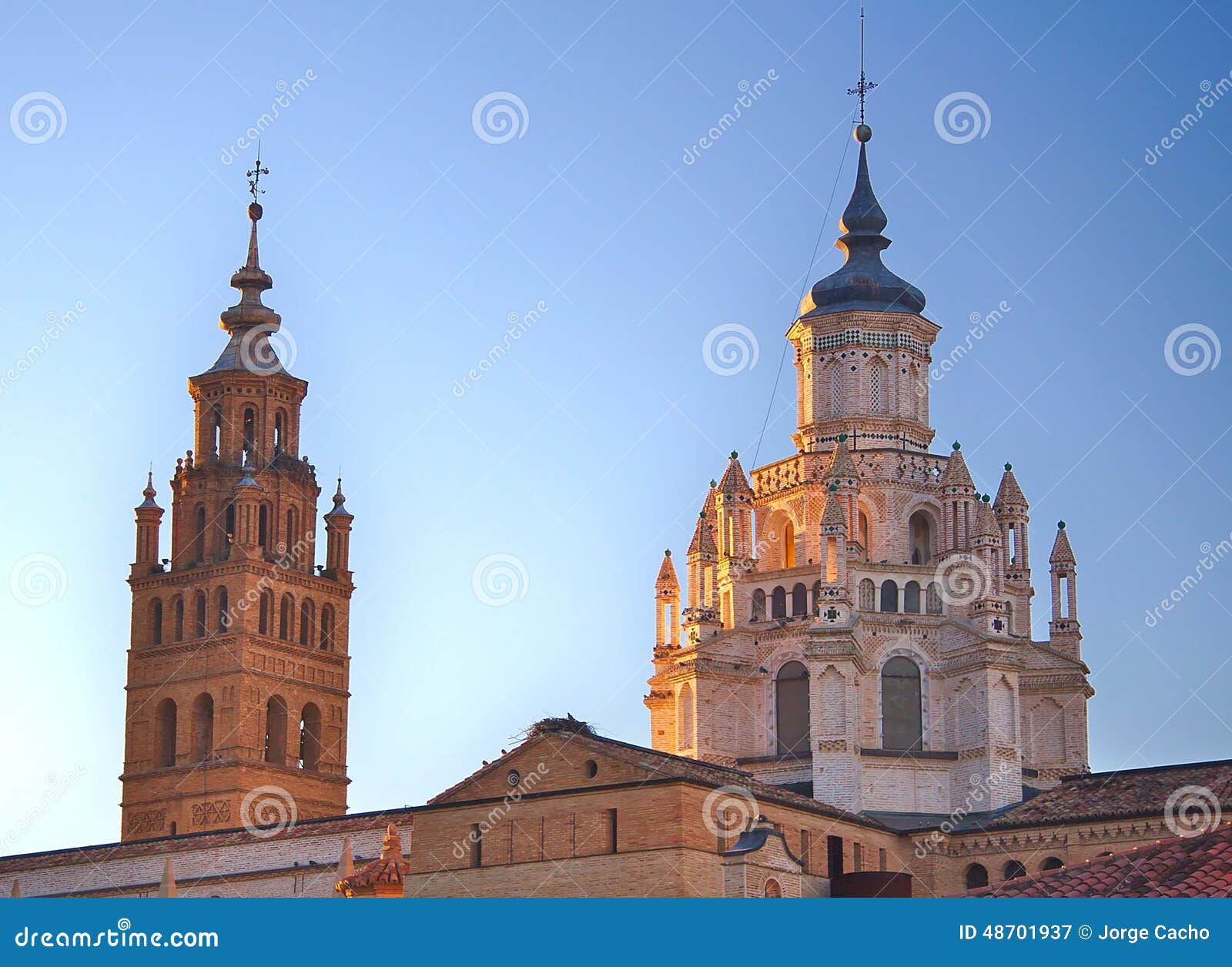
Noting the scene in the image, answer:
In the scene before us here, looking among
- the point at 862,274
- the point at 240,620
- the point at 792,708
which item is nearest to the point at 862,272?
the point at 862,274

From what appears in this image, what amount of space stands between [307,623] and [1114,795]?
4625 cm

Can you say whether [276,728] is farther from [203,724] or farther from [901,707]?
[901,707]

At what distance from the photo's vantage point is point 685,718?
75.7 meters

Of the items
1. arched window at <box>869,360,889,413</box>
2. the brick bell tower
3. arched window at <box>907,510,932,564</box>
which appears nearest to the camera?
arched window at <box>907,510,932,564</box>

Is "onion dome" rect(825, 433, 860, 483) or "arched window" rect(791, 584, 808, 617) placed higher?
"onion dome" rect(825, 433, 860, 483)

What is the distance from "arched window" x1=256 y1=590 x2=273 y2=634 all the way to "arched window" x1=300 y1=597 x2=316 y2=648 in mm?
1969

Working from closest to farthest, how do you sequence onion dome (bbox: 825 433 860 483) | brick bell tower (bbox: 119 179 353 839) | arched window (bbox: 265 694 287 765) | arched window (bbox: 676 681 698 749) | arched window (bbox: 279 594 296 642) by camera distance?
onion dome (bbox: 825 433 860 483)
arched window (bbox: 676 681 698 749)
brick bell tower (bbox: 119 179 353 839)
arched window (bbox: 265 694 287 765)
arched window (bbox: 279 594 296 642)

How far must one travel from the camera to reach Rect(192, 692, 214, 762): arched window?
101m

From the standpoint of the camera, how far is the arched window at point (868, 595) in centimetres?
7450

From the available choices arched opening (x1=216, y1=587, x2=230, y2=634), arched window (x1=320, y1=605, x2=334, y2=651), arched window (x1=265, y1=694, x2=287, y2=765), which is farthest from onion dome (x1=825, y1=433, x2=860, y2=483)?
arched window (x1=320, y1=605, x2=334, y2=651)

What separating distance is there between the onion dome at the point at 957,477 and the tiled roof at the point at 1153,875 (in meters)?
27.8

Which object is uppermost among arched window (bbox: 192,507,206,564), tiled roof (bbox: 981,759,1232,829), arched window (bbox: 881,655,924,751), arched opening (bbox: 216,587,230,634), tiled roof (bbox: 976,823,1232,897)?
arched window (bbox: 192,507,206,564)

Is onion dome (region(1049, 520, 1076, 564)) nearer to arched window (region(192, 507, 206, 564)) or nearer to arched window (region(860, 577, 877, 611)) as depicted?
arched window (region(860, 577, 877, 611))

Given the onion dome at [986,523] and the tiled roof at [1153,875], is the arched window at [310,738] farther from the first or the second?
the tiled roof at [1153,875]
